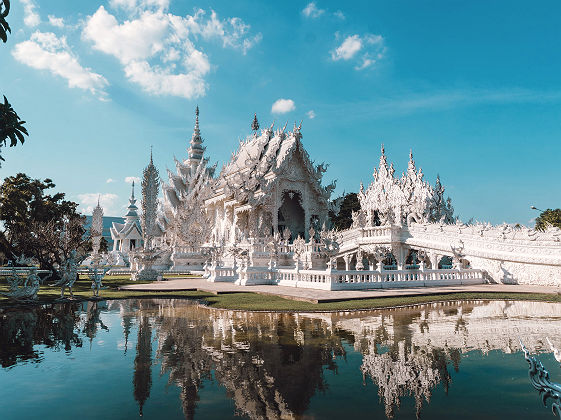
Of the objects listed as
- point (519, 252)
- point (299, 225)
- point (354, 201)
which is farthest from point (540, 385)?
point (354, 201)

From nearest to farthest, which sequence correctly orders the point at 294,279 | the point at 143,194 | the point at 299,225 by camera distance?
the point at 294,279 → the point at 143,194 → the point at 299,225

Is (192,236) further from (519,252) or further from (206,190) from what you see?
(519,252)

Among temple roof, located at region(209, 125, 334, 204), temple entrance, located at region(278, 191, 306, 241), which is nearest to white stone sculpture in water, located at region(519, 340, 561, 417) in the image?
temple roof, located at region(209, 125, 334, 204)

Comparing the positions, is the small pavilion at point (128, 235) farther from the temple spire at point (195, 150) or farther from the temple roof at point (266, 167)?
the temple roof at point (266, 167)

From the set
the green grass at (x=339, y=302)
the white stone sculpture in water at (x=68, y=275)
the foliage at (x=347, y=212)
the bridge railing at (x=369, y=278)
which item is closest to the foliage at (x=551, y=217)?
the foliage at (x=347, y=212)

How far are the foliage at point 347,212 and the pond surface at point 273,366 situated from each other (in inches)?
1403

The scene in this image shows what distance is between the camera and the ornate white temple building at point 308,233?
17375 mm

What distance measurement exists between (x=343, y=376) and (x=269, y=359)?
112 cm

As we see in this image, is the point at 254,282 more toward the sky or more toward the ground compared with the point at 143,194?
more toward the ground

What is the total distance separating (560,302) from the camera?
11.6 meters

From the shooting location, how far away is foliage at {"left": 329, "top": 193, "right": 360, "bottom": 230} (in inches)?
1750

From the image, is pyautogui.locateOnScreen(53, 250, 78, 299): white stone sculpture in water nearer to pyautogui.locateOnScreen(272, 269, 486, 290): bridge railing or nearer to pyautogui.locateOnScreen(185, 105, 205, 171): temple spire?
pyautogui.locateOnScreen(272, 269, 486, 290): bridge railing

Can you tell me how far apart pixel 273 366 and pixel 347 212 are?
4336 cm

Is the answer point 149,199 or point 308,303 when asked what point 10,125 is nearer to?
point 308,303
